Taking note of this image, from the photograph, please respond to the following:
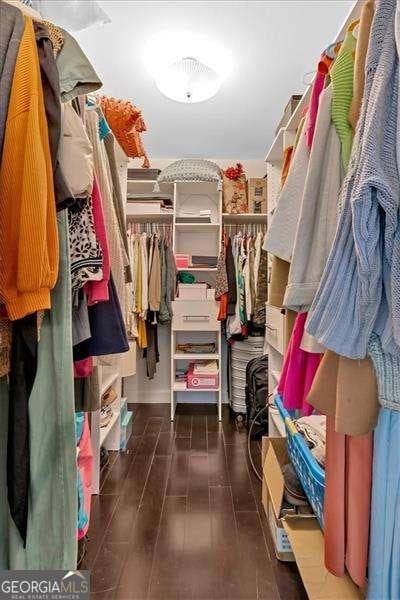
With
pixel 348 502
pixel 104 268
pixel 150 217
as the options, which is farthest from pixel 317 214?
pixel 150 217

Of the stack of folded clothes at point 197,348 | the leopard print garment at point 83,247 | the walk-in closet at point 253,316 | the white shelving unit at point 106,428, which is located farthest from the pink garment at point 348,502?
the stack of folded clothes at point 197,348

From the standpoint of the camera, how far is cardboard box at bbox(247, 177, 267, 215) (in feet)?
10.2

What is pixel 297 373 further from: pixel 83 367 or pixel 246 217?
pixel 246 217

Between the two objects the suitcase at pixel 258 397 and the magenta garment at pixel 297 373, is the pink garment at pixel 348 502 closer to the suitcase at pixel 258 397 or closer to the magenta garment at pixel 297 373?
the magenta garment at pixel 297 373

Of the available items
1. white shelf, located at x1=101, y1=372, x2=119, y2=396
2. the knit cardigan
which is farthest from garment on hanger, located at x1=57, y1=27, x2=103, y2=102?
white shelf, located at x1=101, y1=372, x2=119, y2=396

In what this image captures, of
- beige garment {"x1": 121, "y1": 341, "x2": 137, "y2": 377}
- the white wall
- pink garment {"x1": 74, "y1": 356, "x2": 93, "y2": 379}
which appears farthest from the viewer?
the white wall

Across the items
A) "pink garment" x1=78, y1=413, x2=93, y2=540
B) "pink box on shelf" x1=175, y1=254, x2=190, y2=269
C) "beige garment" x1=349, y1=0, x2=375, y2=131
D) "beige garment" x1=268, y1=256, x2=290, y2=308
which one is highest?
"beige garment" x1=349, y1=0, x2=375, y2=131

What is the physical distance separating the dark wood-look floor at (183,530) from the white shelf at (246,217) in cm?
195

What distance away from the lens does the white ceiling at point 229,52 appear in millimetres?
1658

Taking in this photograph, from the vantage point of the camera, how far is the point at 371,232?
0.60 meters

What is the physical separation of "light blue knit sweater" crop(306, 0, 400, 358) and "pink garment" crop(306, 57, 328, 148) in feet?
0.82

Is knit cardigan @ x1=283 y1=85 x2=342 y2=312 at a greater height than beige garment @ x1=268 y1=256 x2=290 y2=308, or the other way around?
knit cardigan @ x1=283 y1=85 x2=342 y2=312

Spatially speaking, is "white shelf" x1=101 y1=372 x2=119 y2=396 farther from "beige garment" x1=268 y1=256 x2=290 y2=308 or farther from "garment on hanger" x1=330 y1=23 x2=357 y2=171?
"garment on hanger" x1=330 y1=23 x2=357 y2=171

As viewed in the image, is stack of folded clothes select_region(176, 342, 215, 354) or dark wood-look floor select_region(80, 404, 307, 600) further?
stack of folded clothes select_region(176, 342, 215, 354)
